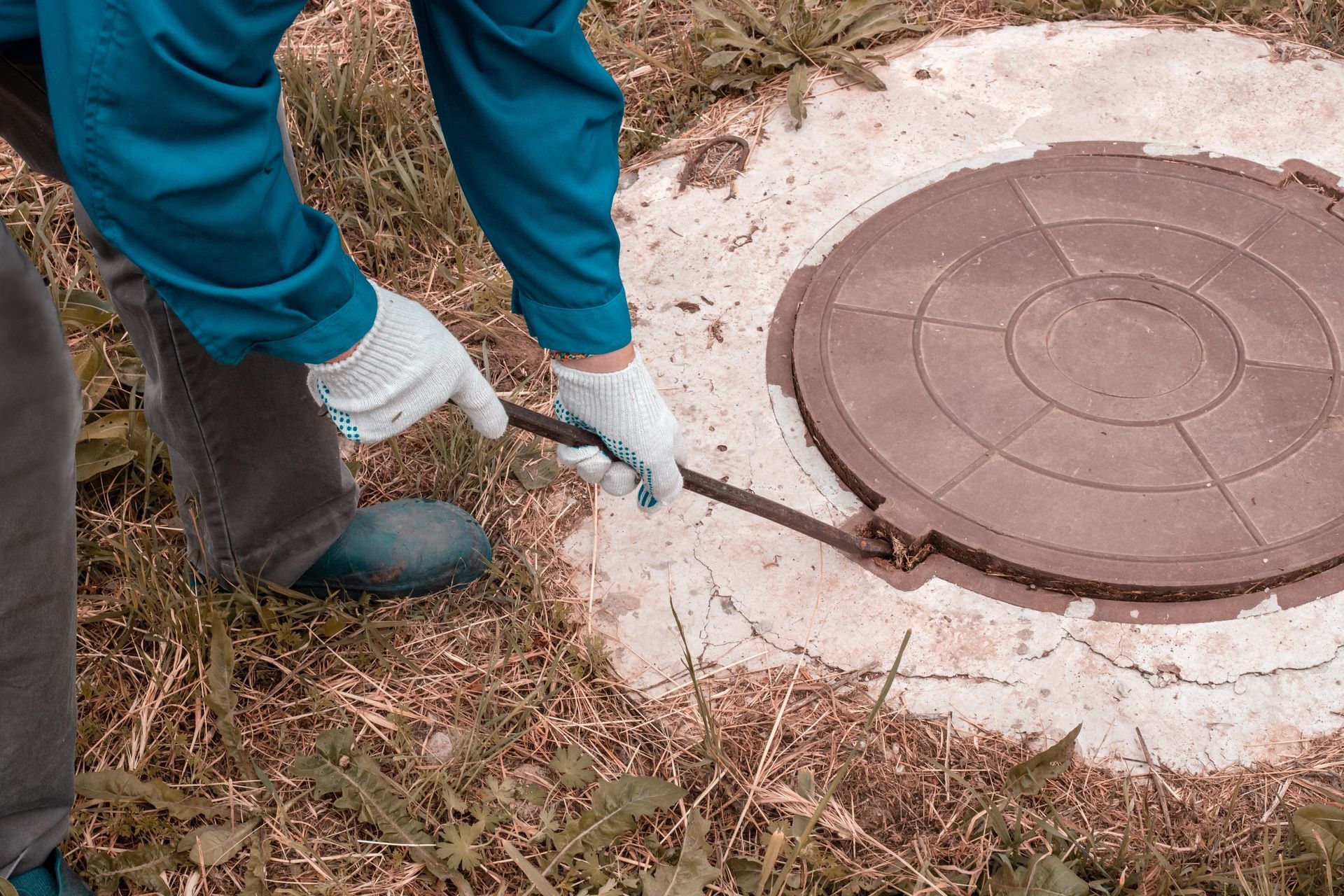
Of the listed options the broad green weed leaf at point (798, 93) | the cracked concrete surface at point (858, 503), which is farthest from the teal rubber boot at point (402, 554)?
the broad green weed leaf at point (798, 93)

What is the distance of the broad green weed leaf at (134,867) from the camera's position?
5.49 feet

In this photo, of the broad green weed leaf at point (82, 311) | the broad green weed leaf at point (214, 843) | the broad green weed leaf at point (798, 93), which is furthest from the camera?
the broad green weed leaf at point (798, 93)

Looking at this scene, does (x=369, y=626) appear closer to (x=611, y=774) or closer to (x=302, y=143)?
(x=611, y=774)

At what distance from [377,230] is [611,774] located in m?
1.40

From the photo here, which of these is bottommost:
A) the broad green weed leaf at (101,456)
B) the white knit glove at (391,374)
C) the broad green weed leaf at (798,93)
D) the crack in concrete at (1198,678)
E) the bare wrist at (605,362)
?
the broad green weed leaf at (101,456)

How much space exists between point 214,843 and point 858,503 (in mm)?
1138

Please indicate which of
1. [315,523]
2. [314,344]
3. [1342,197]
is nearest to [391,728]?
[315,523]

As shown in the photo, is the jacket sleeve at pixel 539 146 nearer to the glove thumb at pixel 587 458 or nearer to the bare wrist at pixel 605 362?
the bare wrist at pixel 605 362

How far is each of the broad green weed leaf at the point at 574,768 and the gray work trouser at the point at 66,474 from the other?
0.52 m

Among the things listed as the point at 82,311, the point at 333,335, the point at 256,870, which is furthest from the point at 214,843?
the point at 82,311

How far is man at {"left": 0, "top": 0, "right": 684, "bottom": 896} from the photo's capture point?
108 centimetres

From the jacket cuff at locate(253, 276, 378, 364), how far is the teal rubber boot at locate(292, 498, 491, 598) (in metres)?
0.61

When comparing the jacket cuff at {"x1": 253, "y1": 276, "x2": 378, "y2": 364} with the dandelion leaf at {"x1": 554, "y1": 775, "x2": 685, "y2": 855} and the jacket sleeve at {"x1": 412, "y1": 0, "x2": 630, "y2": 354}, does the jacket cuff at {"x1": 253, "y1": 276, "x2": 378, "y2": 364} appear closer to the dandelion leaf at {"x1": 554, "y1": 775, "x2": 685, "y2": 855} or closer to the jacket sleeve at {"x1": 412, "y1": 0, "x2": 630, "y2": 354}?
the jacket sleeve at {"x1": 412, "y1": 0, "x2": 630, "y2": 354}

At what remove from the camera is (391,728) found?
6.16 ft
